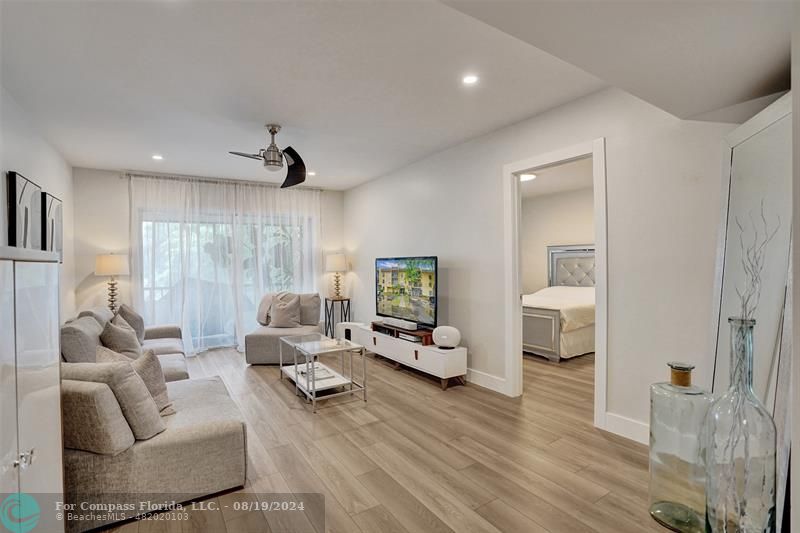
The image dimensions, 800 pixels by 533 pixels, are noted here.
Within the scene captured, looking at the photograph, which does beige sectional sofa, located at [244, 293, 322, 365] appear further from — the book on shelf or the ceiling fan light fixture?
the ceiling fan light fixture

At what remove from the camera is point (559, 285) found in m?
6.63

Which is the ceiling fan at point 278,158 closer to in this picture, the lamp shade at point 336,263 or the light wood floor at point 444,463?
the light wood floor at point 444,463

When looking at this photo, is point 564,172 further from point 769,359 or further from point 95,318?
point 95,318

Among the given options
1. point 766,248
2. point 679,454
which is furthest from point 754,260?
point 679,454

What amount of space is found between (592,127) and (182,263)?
17.4 ft

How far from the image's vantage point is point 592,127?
9.39 feet

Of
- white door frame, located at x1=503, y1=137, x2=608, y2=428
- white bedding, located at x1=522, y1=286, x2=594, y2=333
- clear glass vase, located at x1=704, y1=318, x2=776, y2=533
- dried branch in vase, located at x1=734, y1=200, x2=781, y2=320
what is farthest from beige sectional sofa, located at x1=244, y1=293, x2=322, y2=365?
dried branch in vase, located at x1=734, y1=200, x2=781, y2=320

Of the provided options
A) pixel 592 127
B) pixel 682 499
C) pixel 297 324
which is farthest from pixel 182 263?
pixel 682 499

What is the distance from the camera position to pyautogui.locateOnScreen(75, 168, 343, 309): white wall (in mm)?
4883

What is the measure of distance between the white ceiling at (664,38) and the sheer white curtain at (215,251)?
5201 mm

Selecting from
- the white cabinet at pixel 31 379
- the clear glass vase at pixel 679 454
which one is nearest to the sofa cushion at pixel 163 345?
the white cabinet at pixel 31 379

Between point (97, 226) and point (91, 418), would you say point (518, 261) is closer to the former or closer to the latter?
point (91, 418)

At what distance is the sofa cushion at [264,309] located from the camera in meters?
5.49

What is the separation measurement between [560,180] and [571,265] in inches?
62.1
